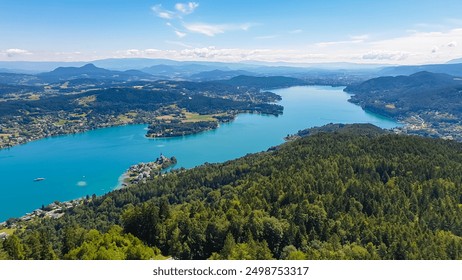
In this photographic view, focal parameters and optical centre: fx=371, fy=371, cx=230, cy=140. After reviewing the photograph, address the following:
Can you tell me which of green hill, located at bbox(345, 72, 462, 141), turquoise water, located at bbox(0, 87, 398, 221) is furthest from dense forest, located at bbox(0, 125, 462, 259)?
green hill, located at bbox(345, 72, 462, 141)

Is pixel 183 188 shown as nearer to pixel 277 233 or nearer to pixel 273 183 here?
pixel 273 183

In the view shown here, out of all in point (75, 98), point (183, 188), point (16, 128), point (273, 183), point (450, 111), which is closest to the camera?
point (273, 183)

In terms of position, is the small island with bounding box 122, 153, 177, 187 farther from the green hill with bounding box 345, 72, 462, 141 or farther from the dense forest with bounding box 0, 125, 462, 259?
the green hill with bounding box 345, 72, 462, 141

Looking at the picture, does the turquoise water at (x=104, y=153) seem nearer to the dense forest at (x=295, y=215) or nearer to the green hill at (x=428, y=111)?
the green hill at (x=428, y=111)
